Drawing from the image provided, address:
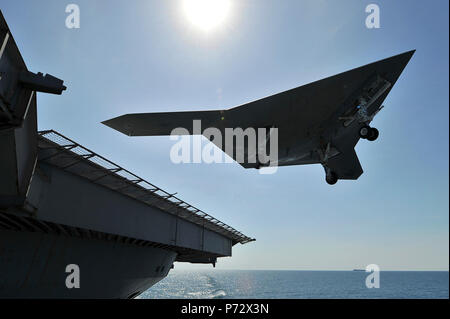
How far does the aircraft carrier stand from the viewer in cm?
679

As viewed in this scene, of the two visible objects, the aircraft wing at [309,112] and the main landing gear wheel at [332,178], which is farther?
the main landing gear wheel at [332,178]

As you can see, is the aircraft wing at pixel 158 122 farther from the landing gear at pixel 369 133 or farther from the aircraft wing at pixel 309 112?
the landing gear at pixel 369 133

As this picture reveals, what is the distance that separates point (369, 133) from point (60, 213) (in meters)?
17.2

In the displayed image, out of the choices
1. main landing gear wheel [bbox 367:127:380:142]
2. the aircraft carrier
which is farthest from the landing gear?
the aircraft carrier

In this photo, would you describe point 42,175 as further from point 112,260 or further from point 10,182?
point 112,260

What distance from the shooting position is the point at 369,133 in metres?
15.1

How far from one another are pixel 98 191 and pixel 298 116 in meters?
13.4

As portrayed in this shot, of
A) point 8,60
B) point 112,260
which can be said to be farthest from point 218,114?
point 112,260

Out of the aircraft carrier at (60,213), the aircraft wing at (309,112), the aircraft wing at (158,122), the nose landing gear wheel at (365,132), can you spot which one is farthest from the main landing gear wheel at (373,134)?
the aircraft carrier at (60,213)

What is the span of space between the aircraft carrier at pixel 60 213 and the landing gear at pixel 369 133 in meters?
13.7

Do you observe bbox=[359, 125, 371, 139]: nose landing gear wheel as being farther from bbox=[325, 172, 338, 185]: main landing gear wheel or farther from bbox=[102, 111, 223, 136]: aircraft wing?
bbox=[102, 111, 223, 136]: aircraft wing

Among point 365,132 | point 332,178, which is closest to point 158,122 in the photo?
point 365,132

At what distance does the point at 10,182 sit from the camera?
879 centimetres

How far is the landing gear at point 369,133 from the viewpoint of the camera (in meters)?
14.9
